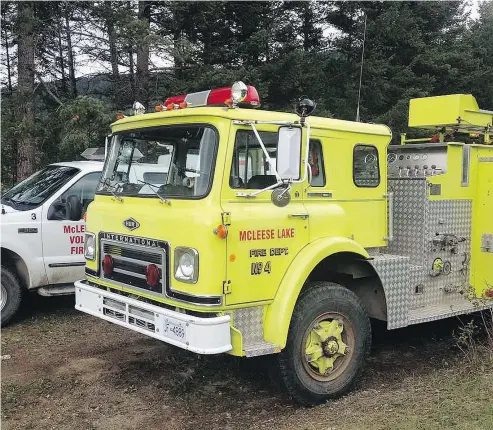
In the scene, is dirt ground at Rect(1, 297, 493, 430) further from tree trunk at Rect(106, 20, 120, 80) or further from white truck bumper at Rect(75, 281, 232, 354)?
tree trunk at Rect(106, 20, 120, 80)

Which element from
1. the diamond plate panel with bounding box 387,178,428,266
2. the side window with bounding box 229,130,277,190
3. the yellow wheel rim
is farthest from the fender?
the diamond plate panel with bounding box 387,178,428,266

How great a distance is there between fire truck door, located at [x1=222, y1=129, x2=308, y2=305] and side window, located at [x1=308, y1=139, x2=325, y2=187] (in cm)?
26

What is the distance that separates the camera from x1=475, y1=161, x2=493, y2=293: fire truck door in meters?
6.13

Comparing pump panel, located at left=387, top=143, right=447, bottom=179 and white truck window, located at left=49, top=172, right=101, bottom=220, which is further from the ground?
pump panel, located at left=387, top=143, right=447, bottom=179

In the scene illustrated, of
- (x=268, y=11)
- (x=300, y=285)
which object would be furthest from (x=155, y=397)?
(x=268, y=11)

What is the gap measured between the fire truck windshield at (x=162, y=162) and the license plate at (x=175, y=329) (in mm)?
961

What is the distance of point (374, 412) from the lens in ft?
14.3

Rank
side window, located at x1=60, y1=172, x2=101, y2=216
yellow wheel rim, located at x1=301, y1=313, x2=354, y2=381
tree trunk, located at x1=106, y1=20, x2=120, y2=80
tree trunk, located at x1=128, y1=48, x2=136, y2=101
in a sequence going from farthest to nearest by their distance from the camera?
tree trunk, located at x1=128, y1=48, x2=136, y2=101 → tree trunk, located at x1=106, y1=20, x2=120, y2=80 → side window, located at x1=60, y1=172, x2=101, y2=216 → yellow wheel rim, located at x1=301, y1=313, x2=354, y2=381

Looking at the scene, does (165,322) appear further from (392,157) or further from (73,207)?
(392,157)

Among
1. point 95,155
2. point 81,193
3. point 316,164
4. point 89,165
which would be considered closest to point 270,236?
point 316,164

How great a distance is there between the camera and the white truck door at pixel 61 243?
707 centimetres

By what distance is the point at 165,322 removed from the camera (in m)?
4.21

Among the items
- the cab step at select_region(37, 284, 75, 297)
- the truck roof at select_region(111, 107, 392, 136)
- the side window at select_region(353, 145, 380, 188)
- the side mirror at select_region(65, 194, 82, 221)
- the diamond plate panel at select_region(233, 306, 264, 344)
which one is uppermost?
the truck roof at select_region(111, 107, 392, 136)

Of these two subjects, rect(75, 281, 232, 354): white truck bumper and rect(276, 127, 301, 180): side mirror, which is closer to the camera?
rect(75, 281, 232, 354): white truck bumper
